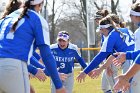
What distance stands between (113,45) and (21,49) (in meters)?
3.00

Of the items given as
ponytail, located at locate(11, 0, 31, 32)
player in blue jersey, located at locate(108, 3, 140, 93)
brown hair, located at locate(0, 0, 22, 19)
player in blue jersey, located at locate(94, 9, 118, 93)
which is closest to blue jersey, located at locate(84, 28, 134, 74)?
player in blue jersey, located at locate(108, 3, 140, 93)

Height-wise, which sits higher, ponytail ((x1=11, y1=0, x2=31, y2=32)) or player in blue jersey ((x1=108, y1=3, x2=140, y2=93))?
ponytail ((x1=11, y1=0, x2=31, y2=32))

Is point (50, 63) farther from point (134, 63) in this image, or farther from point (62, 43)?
point (62, 43)

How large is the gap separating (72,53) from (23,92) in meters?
5.33

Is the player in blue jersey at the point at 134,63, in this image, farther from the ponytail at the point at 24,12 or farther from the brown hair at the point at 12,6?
the brown hair at the point at 12,6

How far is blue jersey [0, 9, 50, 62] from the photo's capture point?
500 cm

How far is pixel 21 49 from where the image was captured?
4992 mm

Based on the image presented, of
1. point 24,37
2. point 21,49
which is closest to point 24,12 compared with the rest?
point 24,37

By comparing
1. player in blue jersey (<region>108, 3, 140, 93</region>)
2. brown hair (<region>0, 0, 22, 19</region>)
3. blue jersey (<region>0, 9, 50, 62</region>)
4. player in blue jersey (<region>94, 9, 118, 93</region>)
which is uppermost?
brown hair (<region>0, 0, 22, 19</region>)

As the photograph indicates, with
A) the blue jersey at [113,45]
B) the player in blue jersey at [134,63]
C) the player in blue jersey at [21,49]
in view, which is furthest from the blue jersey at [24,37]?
the blue jersey at [113,45]

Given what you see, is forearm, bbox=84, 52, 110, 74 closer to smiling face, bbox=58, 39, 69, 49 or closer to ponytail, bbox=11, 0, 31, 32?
smiling face, bbox=58, 39, 69, 49

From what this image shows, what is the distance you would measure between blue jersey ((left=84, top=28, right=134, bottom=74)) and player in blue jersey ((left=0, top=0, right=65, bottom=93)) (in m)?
2.68

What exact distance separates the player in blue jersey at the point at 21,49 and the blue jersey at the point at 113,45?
268cm

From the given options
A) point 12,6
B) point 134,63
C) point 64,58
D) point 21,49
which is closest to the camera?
point 134,63
